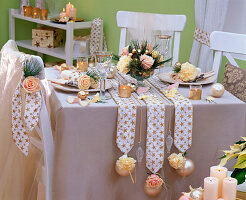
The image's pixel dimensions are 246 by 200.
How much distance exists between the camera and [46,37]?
13.5 ft

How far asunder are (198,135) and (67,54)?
6.94ft

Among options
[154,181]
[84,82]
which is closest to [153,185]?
[154,181]

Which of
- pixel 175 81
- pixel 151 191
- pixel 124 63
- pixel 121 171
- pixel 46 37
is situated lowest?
pixel 151 191

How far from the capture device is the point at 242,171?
125 cm

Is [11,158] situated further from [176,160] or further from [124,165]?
[176,160]

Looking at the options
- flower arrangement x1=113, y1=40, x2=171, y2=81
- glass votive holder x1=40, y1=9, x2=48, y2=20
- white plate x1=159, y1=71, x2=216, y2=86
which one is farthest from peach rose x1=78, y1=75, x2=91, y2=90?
glass votive holder x1=40, y1=9, x2=48, y2=20

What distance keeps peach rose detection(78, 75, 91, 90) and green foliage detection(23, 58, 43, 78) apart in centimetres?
22

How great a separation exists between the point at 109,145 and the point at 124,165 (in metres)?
0.10

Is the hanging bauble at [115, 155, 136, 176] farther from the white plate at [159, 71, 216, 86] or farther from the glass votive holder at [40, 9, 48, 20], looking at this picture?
the glass votive holder at [40, 9, 48, 20]

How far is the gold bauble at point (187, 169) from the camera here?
180 cm

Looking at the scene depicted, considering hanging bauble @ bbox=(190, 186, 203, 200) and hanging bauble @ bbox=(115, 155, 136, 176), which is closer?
hanging bauble @ bbox=(190, 186, 203, 200)

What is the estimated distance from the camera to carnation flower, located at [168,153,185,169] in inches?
69.2

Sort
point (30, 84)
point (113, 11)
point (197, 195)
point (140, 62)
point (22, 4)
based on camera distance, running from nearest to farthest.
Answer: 1. point (197, 195)
2. point (30, 84)
3. point (140, 62)
4. point (113, 11)
5. point (22, 4)

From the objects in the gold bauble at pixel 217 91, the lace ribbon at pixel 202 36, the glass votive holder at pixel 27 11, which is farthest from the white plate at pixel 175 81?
the glass votive holder at pixel 27 11
